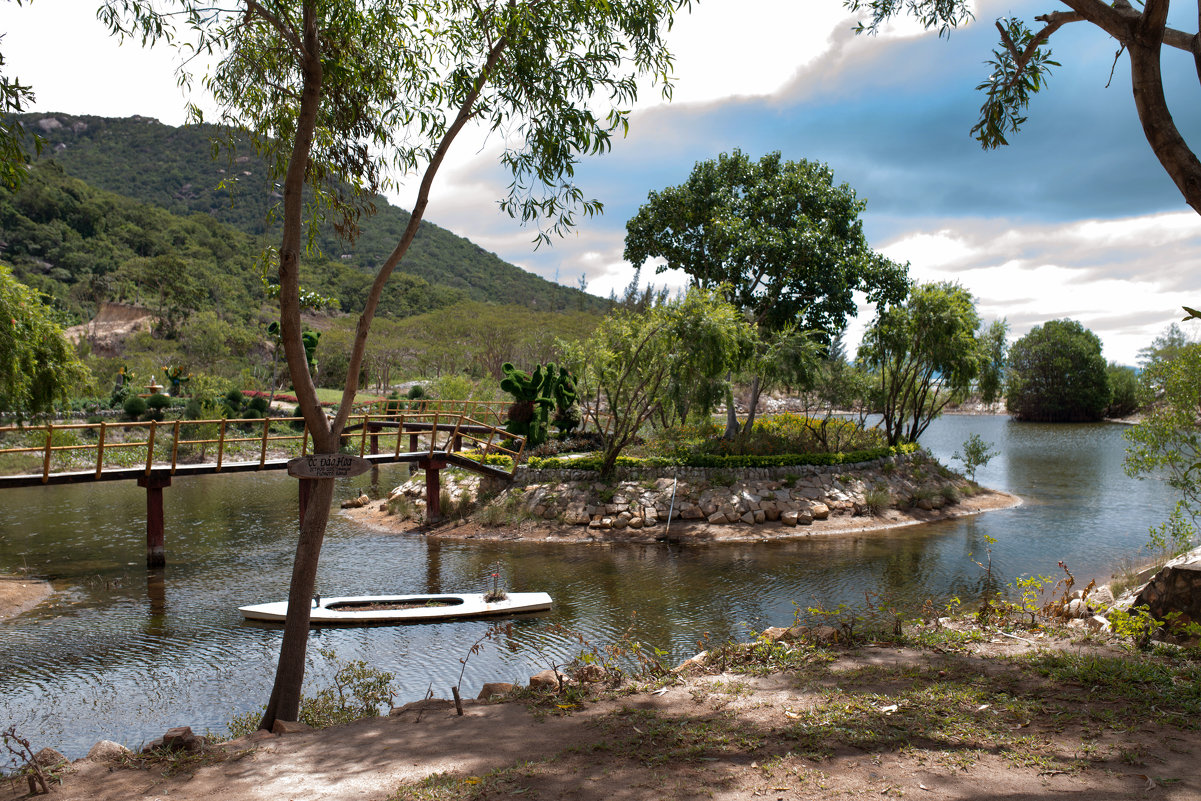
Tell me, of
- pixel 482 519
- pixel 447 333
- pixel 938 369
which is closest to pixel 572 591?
pixel 482 519

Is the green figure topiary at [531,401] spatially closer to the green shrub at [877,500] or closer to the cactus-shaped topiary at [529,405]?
the cactus-shaped topiary at [529,405]

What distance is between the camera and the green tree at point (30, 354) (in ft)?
47.5

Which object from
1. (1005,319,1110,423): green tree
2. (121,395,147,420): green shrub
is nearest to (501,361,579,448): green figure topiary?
(121,395,147,420): green shrub

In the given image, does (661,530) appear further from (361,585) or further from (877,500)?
(361,585)

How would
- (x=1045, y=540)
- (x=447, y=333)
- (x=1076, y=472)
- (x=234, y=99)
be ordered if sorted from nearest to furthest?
(x=234, y=99) < (x=1045, y=540) < (x=1076, y=472) < (x=447, y=333)

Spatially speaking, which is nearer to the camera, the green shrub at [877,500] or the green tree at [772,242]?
the green shrub at [877,500]

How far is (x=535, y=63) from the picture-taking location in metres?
7.17

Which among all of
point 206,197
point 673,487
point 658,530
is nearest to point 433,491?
point 658,530

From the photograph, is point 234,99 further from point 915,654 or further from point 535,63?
point 915,654

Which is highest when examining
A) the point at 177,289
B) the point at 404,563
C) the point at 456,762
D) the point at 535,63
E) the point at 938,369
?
the point at 177,289

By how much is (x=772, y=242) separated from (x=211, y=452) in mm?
21451

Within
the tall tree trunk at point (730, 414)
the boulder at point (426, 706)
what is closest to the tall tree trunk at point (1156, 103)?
the boulder at point (426, 706)

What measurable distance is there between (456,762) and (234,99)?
22.4 feet

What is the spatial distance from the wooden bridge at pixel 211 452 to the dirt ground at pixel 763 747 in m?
2.58
